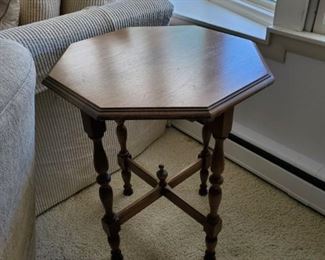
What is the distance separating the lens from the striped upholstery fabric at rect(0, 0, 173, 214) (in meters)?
0.98

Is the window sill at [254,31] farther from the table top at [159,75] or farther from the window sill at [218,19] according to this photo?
the table top at [159,75]

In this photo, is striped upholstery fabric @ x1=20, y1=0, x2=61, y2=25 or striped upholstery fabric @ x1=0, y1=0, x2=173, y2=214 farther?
striped upholstery fabric @ x1=20, y1=0, x2=61, y2=25

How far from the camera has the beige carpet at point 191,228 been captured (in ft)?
3.83

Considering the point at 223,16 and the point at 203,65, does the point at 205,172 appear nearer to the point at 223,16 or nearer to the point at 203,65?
the point at 203,65

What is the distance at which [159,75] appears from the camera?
85 centimetres

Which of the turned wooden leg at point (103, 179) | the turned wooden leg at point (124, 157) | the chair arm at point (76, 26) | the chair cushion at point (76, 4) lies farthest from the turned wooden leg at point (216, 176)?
the chair cushion at point (76, 4)

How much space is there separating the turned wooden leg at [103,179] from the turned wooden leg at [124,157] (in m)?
0.24

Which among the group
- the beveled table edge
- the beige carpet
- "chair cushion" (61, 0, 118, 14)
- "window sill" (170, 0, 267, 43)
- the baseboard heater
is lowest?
the beige carpet

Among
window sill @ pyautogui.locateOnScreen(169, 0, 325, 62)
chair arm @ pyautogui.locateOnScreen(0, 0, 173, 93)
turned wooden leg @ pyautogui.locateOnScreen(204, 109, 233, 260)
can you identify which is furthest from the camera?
window sill @ pyautogui.locateOnScreen(169, 0, 325, 62)

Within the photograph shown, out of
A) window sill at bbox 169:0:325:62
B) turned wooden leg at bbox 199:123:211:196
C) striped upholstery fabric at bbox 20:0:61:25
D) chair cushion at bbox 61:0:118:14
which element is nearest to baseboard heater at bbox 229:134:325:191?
turned wooden leg at bbox 199:123:211:196

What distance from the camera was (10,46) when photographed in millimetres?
762

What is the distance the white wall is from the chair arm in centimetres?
45

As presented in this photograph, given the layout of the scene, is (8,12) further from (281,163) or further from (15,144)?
(281,163)

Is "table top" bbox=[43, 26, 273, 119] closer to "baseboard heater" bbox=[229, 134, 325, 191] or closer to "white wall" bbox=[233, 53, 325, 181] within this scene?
"white wall" bbox=[233, 53, 325, 181]
